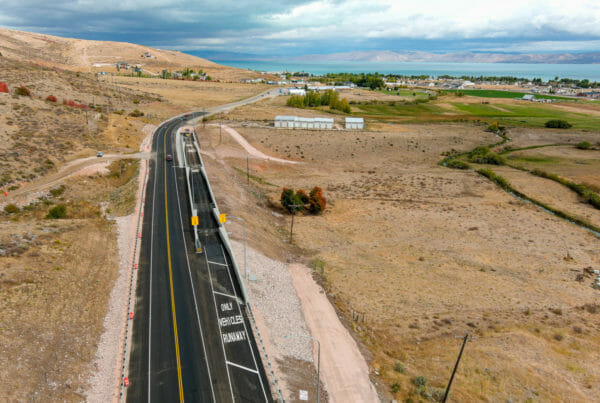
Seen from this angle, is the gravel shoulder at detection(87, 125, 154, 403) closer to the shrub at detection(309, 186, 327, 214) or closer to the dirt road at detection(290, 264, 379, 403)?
the dirt road at detection(290, 264, 379, 403)

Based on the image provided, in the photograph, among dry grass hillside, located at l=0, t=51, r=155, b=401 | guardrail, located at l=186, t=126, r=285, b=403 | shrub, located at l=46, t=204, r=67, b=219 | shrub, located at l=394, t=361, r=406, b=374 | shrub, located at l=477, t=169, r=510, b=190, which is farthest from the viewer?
shrub, located at l=477, t=169, r=510, b=190

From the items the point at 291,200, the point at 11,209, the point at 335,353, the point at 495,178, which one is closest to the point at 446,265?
the point at 335,353

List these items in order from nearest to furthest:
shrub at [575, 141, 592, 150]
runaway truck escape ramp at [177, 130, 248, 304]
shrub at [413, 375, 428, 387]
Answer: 1. shrub at [413, 375, 428, 387]
2. runaway truck escape ramp at [177, 130, 248, 304]
3. shrub at [575, 141, 592, 150]

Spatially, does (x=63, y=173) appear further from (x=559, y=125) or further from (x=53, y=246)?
(x=559, y=125)

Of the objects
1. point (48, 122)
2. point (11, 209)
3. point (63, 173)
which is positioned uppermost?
point (48, 122)


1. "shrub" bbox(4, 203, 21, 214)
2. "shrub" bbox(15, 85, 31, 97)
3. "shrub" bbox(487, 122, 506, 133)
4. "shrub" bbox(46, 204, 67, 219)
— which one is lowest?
"shrub" bbox(46, 204, 67, 219)

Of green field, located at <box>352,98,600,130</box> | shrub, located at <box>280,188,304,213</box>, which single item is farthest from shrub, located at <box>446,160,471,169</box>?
shrub, located at <box>280,188,304,213</box>

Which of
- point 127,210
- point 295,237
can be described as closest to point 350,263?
point 295,237
